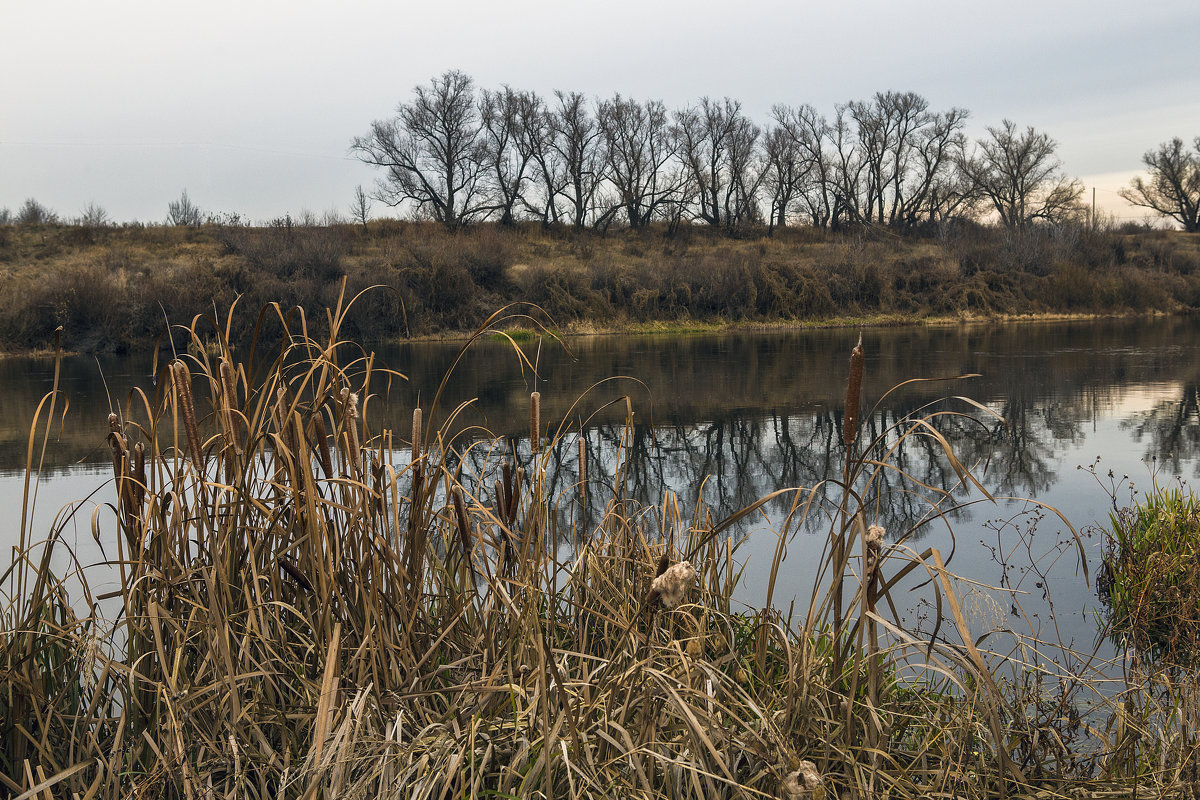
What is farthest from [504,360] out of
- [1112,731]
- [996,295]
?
[996,295]

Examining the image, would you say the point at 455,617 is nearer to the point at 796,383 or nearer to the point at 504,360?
the point at 796,383

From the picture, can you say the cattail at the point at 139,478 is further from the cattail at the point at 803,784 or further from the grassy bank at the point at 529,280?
the grassy bank at the point at 529,280

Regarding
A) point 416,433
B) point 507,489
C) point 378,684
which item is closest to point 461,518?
point 507,489

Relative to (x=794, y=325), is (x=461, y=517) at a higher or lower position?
lower

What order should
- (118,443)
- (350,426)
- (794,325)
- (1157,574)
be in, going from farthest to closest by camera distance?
1. (794,325)
2. (1157,574)
3. (350,426)
4. (118,443)

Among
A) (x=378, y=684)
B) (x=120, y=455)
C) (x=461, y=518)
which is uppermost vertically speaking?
(x=120, y=455)

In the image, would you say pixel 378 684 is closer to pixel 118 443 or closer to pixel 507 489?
pixel 507 489

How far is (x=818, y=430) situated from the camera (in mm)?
9797

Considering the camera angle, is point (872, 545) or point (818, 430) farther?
point (818, 430)

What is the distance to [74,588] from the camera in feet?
14.8

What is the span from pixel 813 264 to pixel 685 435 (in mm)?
24965

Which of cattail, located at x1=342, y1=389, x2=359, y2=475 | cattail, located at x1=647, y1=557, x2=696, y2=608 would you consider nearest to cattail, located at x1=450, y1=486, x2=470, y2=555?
cattail, located at x1=342, y1=389, x2=359, y2=475

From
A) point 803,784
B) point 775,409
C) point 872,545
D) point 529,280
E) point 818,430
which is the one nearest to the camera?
point 803,784

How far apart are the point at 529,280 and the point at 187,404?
2903 centimetres
